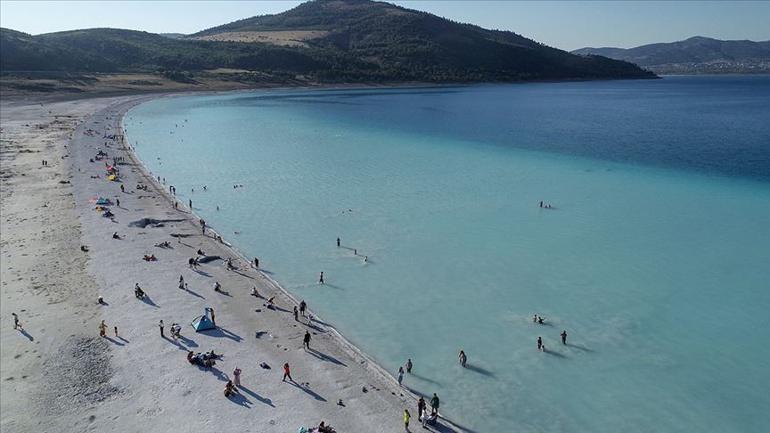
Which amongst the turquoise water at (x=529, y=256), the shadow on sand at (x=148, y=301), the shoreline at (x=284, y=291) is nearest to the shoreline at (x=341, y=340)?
the shoreline at (x=284, y=291)

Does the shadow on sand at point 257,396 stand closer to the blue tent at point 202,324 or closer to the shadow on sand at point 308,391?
the shadow on sand at point 308,391

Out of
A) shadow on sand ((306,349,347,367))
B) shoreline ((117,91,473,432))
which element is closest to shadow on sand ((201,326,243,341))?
shadow on sand ((306,349,347,367))

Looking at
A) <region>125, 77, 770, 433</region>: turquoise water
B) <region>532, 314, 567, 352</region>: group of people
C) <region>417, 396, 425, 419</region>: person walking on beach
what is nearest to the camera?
<region>417, 396, 425, 419</region>: person walking on beach

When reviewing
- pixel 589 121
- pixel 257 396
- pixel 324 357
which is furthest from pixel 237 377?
pixel 589 121

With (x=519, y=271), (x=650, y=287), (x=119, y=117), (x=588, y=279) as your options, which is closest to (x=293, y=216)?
(x=519, y=271)

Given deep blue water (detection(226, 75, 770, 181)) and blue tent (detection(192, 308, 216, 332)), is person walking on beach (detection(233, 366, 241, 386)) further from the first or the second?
deep blue water (detection(226, 75, 770, 181))

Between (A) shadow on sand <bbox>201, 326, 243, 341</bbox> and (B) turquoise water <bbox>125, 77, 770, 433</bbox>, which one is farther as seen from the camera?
(A) shadow on sand <bbox>201, 326, 243, 341</bbox>
